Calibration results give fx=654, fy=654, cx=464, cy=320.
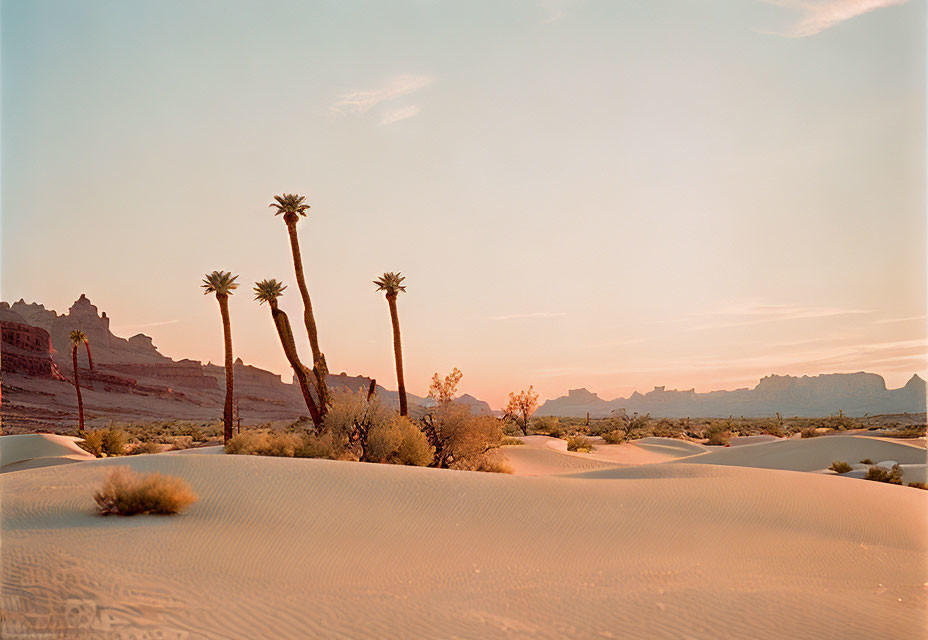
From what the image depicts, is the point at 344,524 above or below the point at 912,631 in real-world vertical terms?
above

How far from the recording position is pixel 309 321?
94.1 feet

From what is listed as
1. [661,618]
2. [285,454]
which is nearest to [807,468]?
[285,454]

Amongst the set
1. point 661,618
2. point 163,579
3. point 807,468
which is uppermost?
point 163,579

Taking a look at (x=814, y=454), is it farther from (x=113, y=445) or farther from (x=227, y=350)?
(x=113, y=445)

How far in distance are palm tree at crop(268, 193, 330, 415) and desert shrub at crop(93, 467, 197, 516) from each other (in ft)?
48.1

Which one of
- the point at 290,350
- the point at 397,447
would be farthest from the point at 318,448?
the point at 290,350

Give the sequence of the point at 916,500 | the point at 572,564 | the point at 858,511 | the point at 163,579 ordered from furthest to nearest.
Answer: the point at 916,500
the point at 858,511
the point at 572,564
the point at 163,579

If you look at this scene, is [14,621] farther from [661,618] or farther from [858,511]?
[858,511]

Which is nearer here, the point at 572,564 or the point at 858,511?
the point at 572,564

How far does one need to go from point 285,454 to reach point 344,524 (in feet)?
35.8

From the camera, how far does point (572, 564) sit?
28.6 ft

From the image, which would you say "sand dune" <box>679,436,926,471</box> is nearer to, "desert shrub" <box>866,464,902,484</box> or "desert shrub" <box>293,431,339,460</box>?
"desert shrub" <box>866,464,902,484</box>

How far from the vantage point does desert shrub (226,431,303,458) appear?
20.4m

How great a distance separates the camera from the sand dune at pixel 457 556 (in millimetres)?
6086
